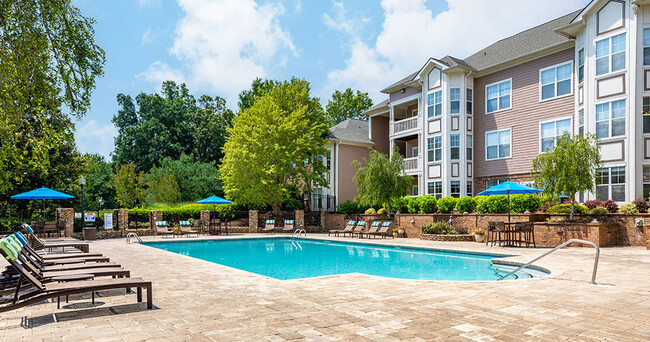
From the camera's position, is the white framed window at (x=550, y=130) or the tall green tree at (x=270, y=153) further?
the tall green tree at (x=270, y=153)

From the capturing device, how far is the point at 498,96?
84.0 ft

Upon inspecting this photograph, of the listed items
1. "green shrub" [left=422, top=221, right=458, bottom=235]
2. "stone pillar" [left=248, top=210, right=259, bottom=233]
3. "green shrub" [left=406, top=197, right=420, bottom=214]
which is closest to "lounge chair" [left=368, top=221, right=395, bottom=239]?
"green shrub" [left=406, top=197, right=420, bottom=214]

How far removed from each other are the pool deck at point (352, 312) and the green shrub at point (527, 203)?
11.4 metres

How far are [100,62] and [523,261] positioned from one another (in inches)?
444

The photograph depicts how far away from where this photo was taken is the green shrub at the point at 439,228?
69.6 feet

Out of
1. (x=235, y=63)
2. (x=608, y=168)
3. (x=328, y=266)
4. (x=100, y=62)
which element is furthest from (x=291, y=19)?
(x=608, y=168)

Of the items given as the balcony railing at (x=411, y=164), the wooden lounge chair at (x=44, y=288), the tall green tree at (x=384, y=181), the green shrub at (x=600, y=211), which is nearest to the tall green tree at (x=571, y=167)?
the green shrub at (x=600, y=211)

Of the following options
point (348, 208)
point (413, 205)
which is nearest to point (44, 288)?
point (413, 205)

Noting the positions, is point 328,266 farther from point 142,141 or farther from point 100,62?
point 142,141

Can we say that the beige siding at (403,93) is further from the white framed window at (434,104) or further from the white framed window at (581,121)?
the white framed window at (581,121)

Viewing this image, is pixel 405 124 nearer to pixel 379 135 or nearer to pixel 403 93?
pixel 403 93

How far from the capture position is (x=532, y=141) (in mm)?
23672

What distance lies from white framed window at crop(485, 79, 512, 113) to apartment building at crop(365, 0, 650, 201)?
59 millimetres

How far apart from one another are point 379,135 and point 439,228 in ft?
47.2
